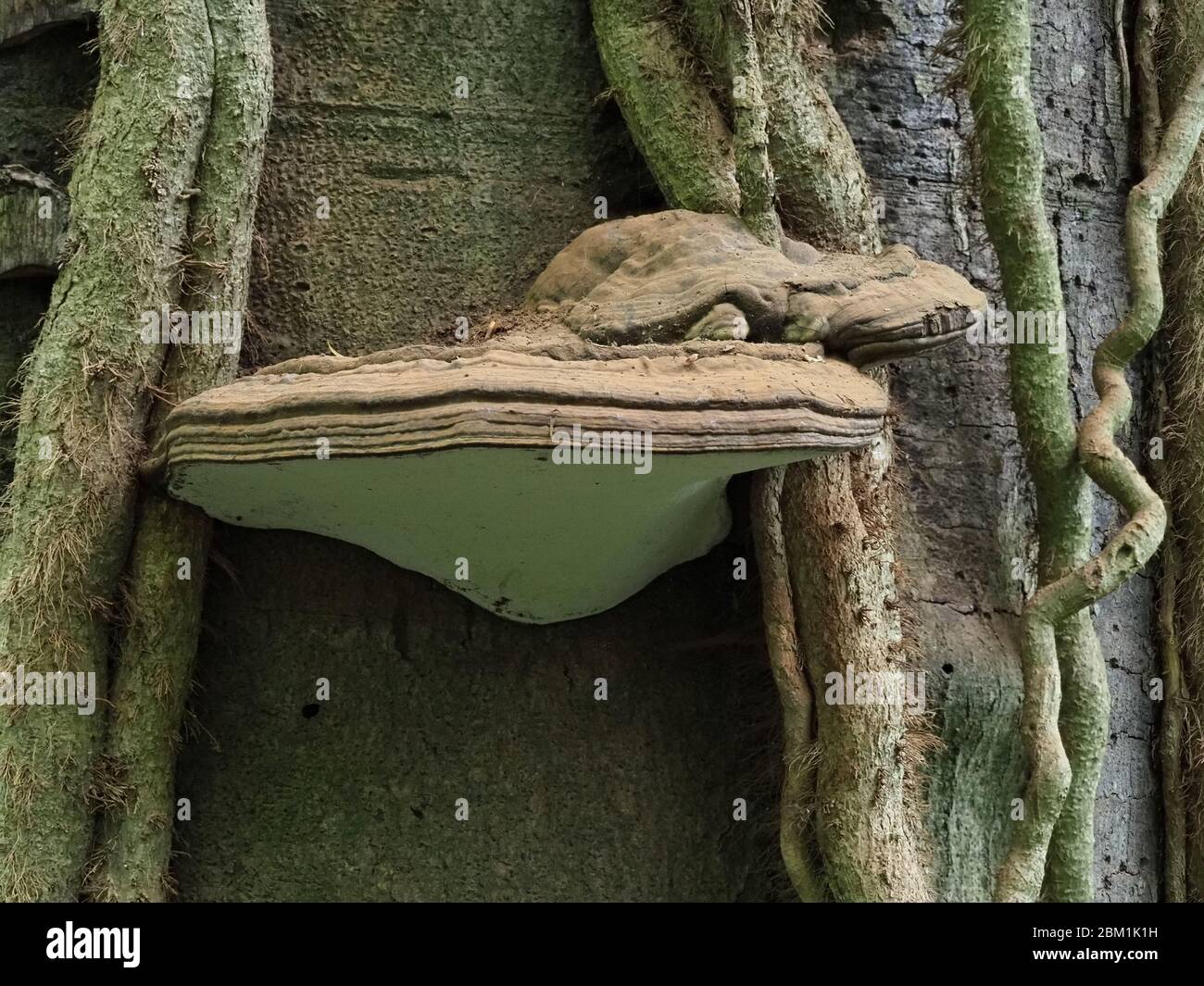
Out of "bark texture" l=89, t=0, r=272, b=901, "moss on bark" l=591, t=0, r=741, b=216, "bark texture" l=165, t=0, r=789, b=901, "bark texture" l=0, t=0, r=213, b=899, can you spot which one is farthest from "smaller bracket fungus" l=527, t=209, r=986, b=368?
"bark texture" l=0, t=0, r=213, b=899

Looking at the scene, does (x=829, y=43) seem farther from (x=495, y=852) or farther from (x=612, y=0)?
(x=495, y=852)

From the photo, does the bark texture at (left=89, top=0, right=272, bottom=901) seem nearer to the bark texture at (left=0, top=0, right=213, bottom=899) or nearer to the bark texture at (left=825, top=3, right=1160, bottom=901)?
the bark texture at (left=0, top=0, right=213, bottom=899)

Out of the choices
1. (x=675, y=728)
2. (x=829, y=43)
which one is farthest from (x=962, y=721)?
(x=829, y=43)

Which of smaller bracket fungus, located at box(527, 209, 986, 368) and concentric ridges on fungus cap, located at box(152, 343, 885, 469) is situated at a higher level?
smaller bracket fungus, located at box(527, 209, 986, 368)

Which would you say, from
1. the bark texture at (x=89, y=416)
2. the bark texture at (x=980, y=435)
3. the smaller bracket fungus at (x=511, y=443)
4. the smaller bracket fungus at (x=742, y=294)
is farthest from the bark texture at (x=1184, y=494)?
the bark texture at (x=89, y=416)

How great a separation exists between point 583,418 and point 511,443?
0.34 ft

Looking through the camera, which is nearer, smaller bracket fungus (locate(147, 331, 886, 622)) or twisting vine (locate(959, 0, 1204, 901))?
smaller bracket fungus (locate(147, 331, 886, 622))

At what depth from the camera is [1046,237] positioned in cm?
273

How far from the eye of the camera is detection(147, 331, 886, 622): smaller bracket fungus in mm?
1871

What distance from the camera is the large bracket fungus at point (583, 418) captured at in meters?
1.89

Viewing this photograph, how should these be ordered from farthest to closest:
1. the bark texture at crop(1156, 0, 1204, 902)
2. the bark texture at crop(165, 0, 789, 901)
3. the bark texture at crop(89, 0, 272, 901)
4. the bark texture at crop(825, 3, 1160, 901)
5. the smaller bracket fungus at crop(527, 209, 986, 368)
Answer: the bark texture at crop(1156, 0, 1204, 902), the bark texture at crop(825, 3, 1160, 901), the bark texture at crop(165, 0, 789, 901), the bark texture at crop(89, 0, 272, 901), the smaller bracket fungus at crop(527, 209, 986, 368)

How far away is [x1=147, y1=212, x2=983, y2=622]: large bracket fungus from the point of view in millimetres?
1893

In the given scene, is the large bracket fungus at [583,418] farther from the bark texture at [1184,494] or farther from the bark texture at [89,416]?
the bark texture at [1184,494]

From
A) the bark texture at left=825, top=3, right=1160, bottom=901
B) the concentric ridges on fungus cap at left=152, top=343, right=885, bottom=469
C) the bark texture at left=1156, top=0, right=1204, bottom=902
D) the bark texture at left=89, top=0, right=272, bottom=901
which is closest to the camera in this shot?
the concentric ridges on fungus cap at left=152, top=343, right=885, bottom=469
